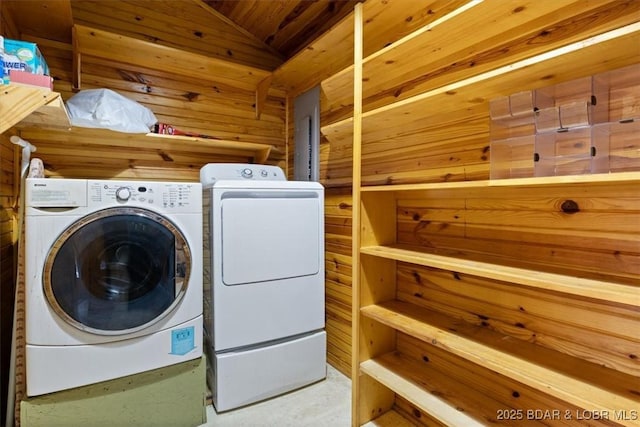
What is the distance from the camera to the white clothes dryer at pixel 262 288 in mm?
1658

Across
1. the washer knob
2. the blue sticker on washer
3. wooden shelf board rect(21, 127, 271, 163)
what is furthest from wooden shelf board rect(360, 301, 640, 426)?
wooden shelf board rect(21, 127, 271, 163)

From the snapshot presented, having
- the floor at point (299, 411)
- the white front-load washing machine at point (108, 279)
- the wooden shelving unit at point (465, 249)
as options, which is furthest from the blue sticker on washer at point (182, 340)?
the wooden shelving unit at point (465, 249)

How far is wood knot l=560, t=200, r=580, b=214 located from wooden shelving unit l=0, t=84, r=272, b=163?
187 centimetres

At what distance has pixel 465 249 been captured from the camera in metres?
1.41

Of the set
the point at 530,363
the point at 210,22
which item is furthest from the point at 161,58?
the point at 530,363

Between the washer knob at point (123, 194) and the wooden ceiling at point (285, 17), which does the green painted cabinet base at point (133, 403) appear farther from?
the wooden ceiling at point (285, 17)

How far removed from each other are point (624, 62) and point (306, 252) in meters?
1.53

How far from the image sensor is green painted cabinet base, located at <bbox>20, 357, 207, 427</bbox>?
51.7 inches

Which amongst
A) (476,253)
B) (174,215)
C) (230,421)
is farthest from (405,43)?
(230,421)

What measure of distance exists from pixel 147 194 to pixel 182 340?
2.40 feet

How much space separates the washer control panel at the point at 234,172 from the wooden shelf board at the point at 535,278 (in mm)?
1183

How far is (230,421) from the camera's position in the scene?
1.61 m

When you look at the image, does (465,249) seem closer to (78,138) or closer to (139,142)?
(139,142)

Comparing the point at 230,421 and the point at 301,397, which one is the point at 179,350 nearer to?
the point at 230,421
